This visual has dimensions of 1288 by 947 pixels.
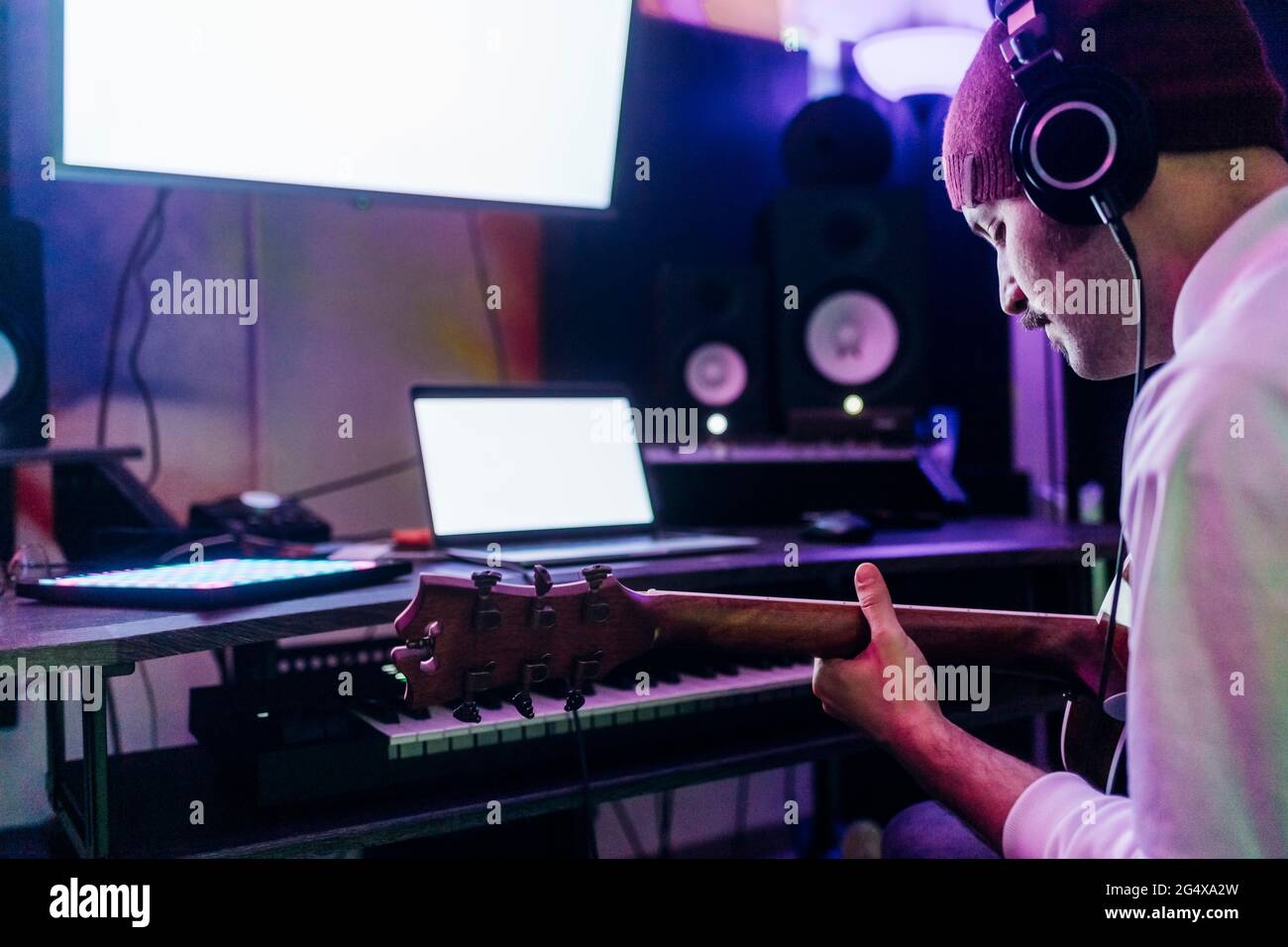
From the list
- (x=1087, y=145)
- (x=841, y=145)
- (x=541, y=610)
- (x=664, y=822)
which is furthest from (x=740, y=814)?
(x=1087, y=145)

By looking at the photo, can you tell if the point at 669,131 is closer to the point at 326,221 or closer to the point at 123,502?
the point at 326,221

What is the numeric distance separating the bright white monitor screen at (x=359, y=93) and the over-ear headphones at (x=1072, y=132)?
2.98 ft

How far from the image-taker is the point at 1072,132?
0.74 metres

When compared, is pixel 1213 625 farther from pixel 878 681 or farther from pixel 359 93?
pixel 359 93

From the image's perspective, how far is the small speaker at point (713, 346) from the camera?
1.70 m

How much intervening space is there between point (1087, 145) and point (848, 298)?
3.46 feet

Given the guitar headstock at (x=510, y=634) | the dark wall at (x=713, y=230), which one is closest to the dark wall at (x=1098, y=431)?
the dark wall at (x=713, y=230)

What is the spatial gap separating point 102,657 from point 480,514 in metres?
0.62

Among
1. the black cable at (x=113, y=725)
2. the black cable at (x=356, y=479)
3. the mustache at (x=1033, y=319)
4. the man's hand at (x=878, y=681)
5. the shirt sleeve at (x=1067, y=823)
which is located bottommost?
the black cable at (x=113, y=725)

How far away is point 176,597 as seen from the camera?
0.88 meters

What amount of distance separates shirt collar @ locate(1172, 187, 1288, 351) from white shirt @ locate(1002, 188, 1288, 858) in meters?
0.09

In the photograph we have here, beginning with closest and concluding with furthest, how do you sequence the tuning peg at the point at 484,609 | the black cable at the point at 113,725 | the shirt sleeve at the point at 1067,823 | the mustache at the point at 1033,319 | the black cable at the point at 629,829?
the shirt sleeve at the point at 1067,823, the tuning peg at the point at 484,609, the mustache at the point at 1033,319, the black cable at the point at 113,725, the black cable at the point at 629,829

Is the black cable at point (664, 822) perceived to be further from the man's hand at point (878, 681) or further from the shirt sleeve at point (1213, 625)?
the shirt sleeve at point (1213, 625)
